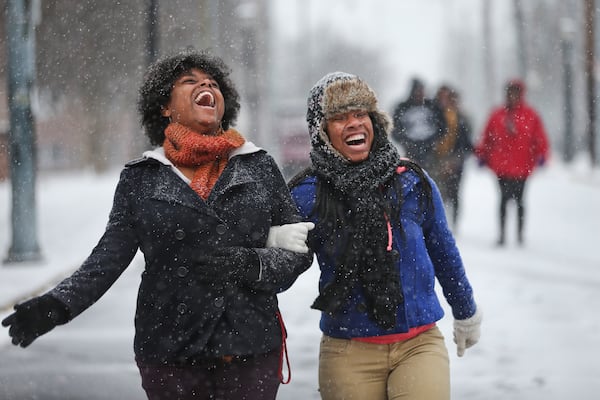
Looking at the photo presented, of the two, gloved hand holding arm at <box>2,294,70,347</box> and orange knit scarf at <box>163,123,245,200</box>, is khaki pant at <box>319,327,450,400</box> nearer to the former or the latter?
orange knit scarf at <box>163,123,245,200</box>

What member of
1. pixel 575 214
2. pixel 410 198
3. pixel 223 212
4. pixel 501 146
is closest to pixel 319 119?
pixel 410 198

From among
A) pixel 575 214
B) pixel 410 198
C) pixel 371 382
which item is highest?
pixel 410 198

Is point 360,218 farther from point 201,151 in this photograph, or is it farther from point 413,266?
point 201,151

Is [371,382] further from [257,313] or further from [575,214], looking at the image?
[575,214]

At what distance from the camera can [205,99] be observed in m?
3.05

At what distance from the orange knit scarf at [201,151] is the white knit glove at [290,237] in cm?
25

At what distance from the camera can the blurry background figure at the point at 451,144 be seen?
884cm

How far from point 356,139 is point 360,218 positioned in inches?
11.8

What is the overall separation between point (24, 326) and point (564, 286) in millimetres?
6943

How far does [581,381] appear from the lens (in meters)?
5.59

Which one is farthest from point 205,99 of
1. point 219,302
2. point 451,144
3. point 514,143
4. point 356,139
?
point 514,143

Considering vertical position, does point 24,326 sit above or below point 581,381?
above

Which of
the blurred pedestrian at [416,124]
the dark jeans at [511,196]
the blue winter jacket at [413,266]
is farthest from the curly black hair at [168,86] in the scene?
the dark jeans at [511,196]

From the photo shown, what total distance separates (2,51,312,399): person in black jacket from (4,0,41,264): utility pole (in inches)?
339
